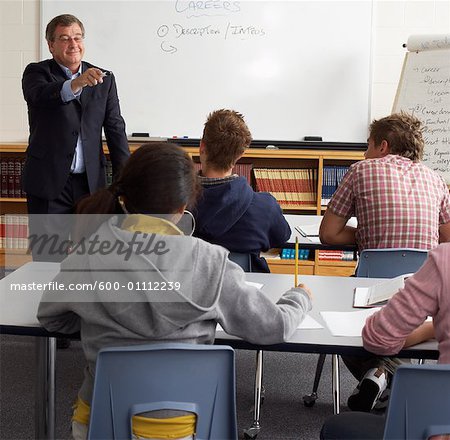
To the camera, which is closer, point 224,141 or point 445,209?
point 224,141

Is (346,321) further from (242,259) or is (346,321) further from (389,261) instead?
(242,259)

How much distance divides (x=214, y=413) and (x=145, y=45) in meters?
4.10

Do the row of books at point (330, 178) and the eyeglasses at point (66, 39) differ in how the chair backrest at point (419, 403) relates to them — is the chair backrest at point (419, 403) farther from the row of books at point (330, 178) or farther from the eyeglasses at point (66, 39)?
the row of books at point (330, 178)

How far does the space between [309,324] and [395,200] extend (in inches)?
43.6

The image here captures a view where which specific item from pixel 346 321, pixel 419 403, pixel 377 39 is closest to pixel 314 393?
pixel 346 321

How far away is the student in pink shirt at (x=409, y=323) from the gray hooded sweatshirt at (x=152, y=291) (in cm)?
31

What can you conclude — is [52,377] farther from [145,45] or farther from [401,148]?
[145,45]

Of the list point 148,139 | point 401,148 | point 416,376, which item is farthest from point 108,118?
point 416,376

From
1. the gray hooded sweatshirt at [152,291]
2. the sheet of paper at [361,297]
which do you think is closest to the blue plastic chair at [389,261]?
the sheet of paper at [361,297]

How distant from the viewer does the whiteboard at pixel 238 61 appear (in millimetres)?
5473

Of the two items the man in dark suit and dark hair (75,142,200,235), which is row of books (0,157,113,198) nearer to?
the man in dark suit

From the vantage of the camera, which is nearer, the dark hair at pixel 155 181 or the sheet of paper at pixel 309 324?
the dark hair at pixel 155 181

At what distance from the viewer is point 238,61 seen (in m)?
5.54

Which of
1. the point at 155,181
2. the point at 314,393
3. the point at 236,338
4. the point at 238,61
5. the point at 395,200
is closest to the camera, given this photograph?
the point at 155,181
